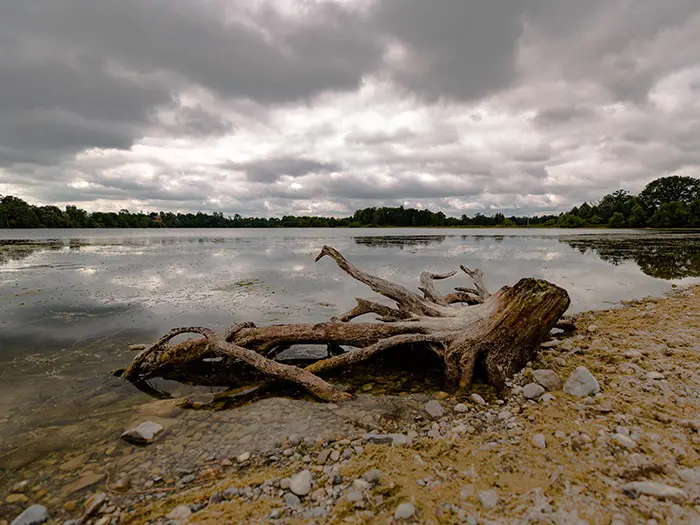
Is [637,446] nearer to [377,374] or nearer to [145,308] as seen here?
[377,374]

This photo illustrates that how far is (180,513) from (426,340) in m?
5.74

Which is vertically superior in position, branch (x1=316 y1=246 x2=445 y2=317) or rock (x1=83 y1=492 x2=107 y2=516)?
branch (x1=316 y1=246 x2=445 y2=317)

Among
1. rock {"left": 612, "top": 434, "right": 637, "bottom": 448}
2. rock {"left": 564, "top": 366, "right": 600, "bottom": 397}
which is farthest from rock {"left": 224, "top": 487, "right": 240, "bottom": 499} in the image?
rock {"left": 564, "top": 366, "right": 600, "bottom": 397}

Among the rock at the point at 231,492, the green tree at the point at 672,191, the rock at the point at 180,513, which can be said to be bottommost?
the rock at the point at 180,513

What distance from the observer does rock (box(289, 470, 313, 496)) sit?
14.2 feet

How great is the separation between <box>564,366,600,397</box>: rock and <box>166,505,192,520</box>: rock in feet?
21.0

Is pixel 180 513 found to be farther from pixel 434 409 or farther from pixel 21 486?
pixel 434 409

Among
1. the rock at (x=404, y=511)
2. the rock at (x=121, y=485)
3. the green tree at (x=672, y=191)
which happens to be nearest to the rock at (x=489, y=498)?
the rock at (x=404, y=511)

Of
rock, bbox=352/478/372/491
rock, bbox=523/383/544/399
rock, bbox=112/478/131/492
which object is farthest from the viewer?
rock, bbox=523/383/544/399

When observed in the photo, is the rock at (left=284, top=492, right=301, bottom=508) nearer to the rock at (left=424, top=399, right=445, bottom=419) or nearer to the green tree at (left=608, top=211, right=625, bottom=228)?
the rock at (left=424, top=399, right=445, bottom=419)

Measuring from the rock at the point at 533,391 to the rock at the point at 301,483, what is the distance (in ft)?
14.4

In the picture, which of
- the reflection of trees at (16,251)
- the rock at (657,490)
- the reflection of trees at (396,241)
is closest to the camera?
the rock at (657,490)

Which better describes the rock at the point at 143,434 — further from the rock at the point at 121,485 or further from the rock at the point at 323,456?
the rock at the point at 323,456

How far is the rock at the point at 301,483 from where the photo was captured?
4.34m
